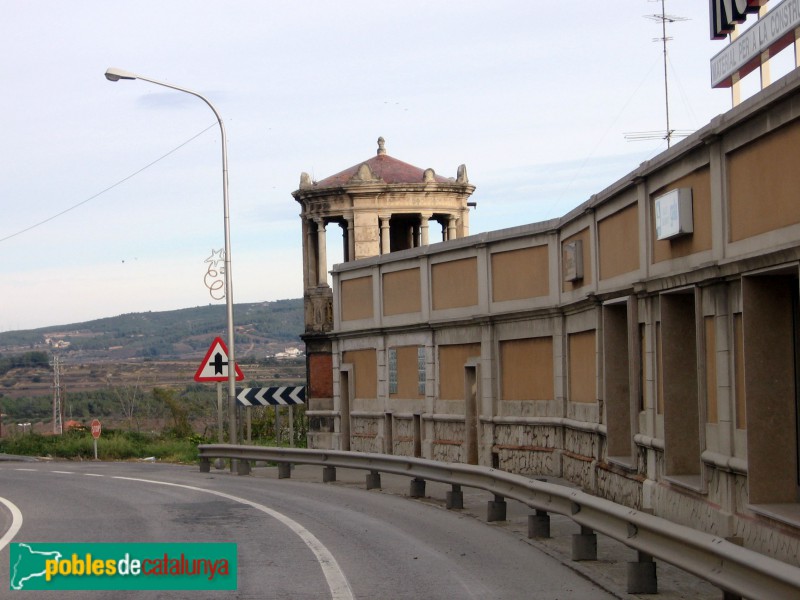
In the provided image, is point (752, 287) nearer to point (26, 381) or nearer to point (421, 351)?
point (421, 351)

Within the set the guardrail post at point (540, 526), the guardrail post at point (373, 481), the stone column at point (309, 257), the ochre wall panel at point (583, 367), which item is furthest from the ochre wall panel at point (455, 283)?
the guardrail post at point (540, 526)

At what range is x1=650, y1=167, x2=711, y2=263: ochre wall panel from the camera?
Result: 45.5 feet

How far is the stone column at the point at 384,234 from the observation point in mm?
36594

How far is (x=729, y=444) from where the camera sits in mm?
12961

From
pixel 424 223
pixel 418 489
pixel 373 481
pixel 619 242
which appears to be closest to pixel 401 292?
pixel 424 223

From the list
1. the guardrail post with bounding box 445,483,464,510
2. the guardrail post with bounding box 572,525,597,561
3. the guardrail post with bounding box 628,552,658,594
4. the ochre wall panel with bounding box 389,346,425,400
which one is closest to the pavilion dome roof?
the ochre wall panel with bounding box 389,346,425,400

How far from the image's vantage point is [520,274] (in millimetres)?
24156

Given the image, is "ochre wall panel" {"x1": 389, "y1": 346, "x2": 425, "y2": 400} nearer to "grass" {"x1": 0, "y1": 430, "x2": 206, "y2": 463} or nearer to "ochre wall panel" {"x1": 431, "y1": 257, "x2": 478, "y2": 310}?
"ochre wall panel" {"x1": 431, "y1": 257, "x2": 478, "y2": 310}

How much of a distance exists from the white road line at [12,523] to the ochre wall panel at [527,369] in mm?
9974

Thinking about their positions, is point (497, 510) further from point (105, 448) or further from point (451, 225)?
point (105, 448)

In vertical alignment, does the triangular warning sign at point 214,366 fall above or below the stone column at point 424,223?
below

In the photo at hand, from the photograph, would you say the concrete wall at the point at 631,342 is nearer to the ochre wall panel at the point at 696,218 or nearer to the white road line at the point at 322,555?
the ochre wall panel at the point at 696,218

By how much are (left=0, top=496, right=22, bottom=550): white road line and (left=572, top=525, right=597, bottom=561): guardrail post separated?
20.5 ft

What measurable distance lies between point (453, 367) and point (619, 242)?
9.37 meters
